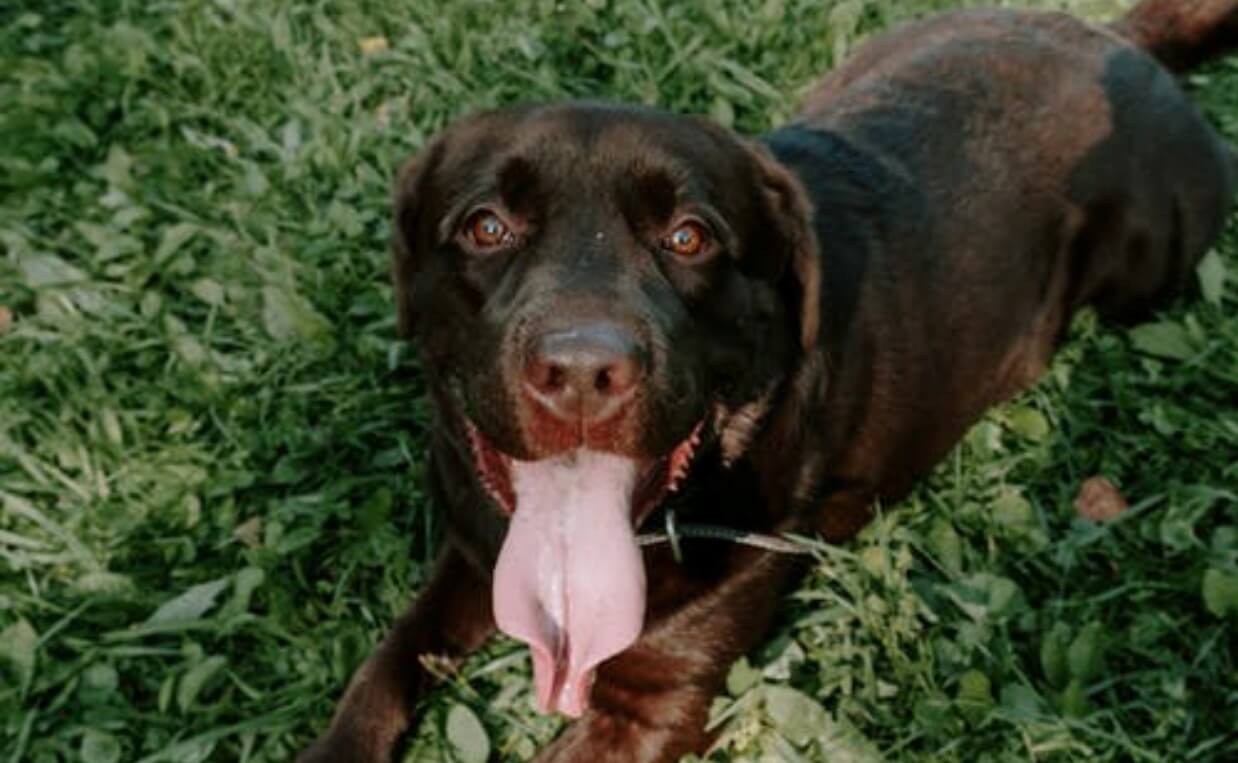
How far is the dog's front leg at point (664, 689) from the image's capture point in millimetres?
2678

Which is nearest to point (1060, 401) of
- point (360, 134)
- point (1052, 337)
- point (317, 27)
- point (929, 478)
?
point (1052, 337)

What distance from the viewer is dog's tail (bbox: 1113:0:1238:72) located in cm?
407

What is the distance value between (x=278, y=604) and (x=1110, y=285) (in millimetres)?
2336

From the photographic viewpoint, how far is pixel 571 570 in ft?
7.84

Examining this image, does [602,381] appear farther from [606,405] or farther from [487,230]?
[487,230]

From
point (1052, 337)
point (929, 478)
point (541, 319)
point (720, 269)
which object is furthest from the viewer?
point (1052, 337)

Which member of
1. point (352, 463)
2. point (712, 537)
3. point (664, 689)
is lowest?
point (352, 463)

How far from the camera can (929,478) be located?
3.37 meters

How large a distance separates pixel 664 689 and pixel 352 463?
45.0 inches

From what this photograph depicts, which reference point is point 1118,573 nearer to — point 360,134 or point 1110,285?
point 1110,285

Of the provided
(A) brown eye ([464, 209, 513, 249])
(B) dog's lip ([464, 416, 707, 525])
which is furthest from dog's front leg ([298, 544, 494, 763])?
(A) brown eye ([464, 209, 513, 249])

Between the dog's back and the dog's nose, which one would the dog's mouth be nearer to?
the dog's nose

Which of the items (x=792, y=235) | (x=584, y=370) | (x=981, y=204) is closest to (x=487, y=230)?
(x=584, y=370)

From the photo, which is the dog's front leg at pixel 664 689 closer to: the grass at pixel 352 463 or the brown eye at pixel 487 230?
the grass at pixel 352 463
